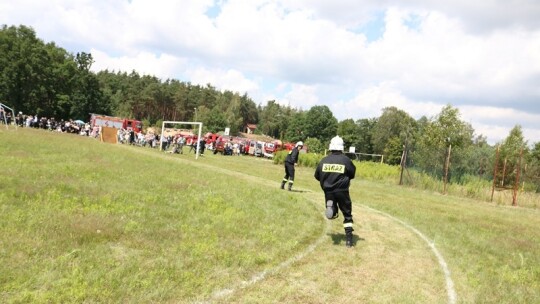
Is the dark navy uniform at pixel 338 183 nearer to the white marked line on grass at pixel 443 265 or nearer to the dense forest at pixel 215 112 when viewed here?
the white marked line on grass at pixel 443 265

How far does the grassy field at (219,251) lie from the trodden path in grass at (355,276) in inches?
1.1

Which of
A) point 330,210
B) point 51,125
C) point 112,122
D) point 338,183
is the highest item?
point 112,122

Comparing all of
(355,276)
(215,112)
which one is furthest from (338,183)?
(215,112)

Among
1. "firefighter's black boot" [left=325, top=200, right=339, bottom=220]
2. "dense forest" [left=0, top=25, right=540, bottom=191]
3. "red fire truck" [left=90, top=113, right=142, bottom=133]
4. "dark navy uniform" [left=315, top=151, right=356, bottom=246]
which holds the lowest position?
"firefighter's black boot" [left=325, top=200, right=339, bottom=220]

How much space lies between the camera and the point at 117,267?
5461 millimetres

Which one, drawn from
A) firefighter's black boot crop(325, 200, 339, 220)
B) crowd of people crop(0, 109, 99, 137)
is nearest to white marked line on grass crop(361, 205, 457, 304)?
firefighter's black boot crop(325, 200, 339, 220)

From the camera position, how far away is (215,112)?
10219cm

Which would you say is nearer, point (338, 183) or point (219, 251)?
point (219, 251)

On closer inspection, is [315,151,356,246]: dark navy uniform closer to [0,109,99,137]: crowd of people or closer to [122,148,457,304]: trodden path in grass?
[122,148,457,304]: trodden path in grass

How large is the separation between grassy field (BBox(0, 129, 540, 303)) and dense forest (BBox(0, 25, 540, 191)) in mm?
16045

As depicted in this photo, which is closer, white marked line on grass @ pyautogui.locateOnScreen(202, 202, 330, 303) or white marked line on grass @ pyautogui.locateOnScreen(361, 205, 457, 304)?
white marked line on grass @ pyautogui.locateOnScreen(202, 202, 330, 303)

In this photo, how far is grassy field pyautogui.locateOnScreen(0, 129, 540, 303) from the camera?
5.11 meters

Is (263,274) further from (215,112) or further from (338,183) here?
(215,112)

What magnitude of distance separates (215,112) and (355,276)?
9746 cm
